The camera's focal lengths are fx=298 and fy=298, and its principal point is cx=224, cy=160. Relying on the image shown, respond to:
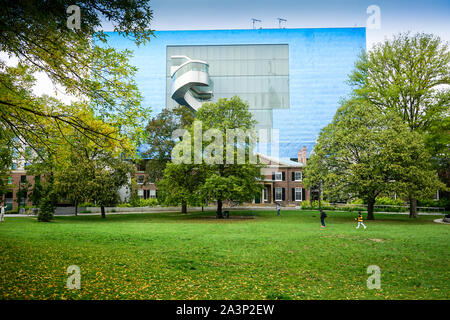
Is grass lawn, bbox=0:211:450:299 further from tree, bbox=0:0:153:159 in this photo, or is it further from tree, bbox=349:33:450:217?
tree, bbox=349:33:450:217

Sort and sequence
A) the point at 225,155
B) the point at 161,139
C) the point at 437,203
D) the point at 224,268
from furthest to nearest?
the point at 161,139
the point at 437,203
the point at 225,155
the point at 224,268

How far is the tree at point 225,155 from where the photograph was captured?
27172 mm

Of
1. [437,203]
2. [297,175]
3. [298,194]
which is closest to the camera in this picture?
[437,203]

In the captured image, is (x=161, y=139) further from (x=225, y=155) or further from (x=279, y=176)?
(x=279, y=176)

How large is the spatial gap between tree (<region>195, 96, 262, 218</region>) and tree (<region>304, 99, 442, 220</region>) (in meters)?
5.64

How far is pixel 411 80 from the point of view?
27.8 metres

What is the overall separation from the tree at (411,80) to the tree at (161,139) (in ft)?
71.8

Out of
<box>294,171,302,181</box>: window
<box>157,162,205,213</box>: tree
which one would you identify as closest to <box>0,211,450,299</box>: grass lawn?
<box>157,162,205,213</box>: tree

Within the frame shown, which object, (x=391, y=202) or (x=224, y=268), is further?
(x=391, y=202)

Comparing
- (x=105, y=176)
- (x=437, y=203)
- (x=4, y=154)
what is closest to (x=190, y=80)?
(x=105, y=176)

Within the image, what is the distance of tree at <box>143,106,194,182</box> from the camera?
128 ft

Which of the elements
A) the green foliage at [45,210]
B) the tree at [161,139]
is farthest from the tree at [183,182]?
the green foliage at [45,210]

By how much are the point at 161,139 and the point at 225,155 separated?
1456 cm

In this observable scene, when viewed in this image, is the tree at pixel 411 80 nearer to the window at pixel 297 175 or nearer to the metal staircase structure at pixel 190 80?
the window at pixel 297 175
